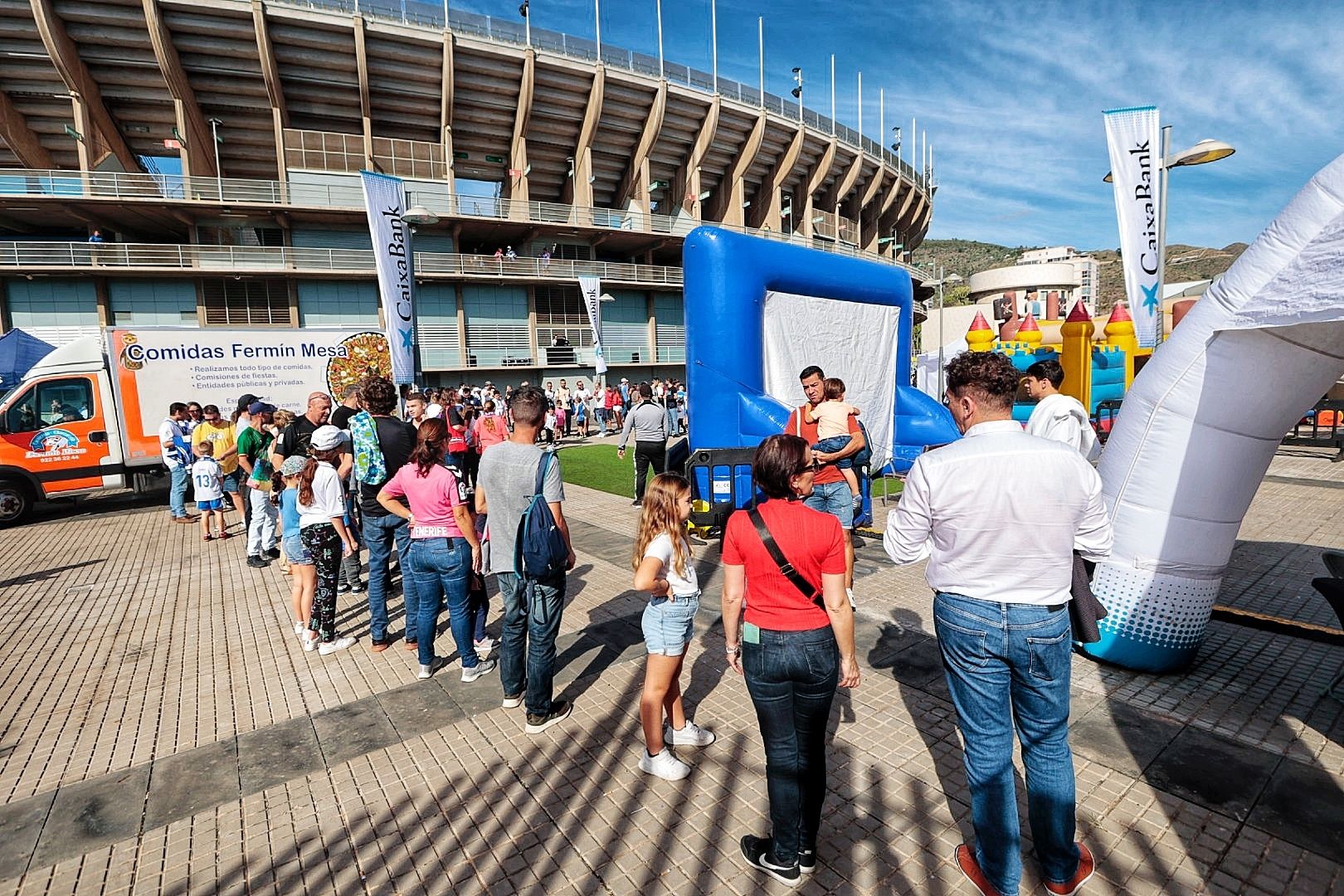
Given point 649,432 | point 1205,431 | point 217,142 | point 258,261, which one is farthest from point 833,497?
point 217,142

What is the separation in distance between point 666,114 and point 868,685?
32.6m

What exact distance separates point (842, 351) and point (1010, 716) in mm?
A: 7412

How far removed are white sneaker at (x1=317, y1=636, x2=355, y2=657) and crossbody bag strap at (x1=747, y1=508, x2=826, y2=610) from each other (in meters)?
4.18

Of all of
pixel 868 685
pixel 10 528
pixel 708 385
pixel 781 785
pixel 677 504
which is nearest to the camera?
pixel 781 785

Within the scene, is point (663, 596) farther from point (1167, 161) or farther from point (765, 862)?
point (1167, 161)

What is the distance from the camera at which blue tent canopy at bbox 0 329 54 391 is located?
1404 centimetres

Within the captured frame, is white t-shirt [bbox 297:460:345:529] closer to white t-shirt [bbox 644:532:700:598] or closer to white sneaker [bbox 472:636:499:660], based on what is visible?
white sneaker [bbox 472:636:499:660]

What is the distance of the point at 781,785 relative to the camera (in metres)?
2.38

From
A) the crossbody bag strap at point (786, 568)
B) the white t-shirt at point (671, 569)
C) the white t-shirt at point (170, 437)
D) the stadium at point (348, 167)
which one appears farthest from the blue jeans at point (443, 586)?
the stadium at point (348, 167)

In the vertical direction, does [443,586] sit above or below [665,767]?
above

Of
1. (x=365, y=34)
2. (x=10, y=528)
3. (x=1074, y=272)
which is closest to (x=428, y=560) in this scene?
(x=10, y=528)

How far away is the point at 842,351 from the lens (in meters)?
9.20

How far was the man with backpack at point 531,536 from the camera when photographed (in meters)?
3.54

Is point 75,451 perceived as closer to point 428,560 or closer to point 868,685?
point 428,560
